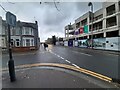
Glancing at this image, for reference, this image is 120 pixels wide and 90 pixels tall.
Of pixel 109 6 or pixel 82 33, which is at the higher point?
pixel 109 6

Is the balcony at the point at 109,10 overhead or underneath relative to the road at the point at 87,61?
overhead

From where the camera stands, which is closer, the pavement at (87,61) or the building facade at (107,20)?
the pavement at (87,61)

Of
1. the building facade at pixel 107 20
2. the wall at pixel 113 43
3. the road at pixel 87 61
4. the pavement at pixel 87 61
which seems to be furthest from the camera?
the building facade at pixel 107 20

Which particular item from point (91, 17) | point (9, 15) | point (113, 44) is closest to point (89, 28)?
point (91, 17)

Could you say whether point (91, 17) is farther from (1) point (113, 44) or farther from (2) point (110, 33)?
(1) point (113, 44)

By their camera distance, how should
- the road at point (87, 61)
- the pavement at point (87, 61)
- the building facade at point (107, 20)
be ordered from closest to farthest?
the pavement at point (87, 61) < the road at point (87, 61) < the building facade at point (107, 20)

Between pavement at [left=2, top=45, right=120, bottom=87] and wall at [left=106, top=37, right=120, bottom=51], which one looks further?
wall at [left=106, top=37, right=120, bottom=51]

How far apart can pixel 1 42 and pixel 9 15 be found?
110 ft

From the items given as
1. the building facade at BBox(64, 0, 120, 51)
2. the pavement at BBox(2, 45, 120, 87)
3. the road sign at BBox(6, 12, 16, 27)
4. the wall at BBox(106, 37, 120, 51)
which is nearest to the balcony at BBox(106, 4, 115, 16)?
the building facade at BBox(64, 0, 120, 51)

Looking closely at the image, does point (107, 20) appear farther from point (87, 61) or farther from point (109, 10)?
point (87, 61)

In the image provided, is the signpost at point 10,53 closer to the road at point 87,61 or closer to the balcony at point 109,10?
the road at point 87,61

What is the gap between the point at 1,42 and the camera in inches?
1462

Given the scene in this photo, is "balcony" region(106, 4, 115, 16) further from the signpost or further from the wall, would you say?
the signpost

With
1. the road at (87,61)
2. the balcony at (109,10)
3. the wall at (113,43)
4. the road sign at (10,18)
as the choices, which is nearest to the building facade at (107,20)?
the balcony at (109,10)
